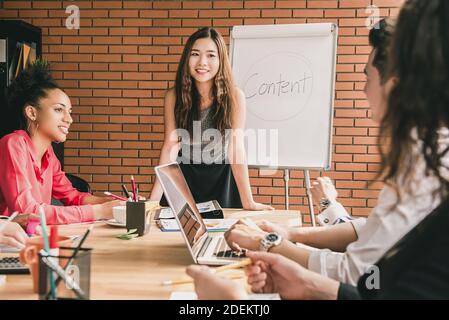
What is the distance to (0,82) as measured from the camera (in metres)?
3.50

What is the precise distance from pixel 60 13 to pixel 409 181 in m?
3.78

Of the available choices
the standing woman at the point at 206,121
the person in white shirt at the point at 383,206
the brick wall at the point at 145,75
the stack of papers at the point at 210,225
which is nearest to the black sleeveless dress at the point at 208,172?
the standing woman at the point at 206,121

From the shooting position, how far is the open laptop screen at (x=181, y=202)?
1268mm

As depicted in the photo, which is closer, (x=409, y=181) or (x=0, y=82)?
(x=409, y=181)

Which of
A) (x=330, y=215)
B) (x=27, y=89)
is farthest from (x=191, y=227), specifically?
(x=27, y=89)

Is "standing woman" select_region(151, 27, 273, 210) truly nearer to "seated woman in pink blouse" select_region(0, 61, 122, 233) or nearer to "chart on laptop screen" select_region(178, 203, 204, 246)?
"seated woman in pink blouse" select_region(0, 61, 122, 233)

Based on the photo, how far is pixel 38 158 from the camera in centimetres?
207

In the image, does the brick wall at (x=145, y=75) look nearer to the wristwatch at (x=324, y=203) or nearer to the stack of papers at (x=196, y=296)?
the wristwatch at (x=324, y=203)

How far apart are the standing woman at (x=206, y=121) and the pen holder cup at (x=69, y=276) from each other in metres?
1.48

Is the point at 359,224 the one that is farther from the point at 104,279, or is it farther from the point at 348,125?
the point at 348,125

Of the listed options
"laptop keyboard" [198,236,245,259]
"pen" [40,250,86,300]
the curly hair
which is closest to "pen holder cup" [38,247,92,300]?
"pen" [40,250,86,300]

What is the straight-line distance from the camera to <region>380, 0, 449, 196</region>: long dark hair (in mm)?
796
